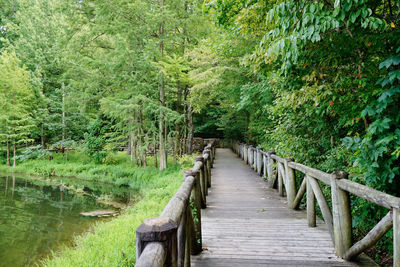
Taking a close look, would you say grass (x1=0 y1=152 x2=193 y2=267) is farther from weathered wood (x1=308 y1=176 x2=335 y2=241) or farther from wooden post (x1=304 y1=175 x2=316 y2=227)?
weathered wood (x1=308 y1=176 x2=335 y2=241)

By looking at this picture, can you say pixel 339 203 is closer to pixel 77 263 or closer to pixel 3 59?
pixel 77 263

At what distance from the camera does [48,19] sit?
86.7ft

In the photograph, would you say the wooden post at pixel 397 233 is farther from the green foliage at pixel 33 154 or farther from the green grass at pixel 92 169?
the green foliage at pixel 33 154

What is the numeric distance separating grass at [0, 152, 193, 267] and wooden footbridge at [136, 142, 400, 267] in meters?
1.91

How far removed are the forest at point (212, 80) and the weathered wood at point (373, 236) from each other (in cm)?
73

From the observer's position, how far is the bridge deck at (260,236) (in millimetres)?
3098

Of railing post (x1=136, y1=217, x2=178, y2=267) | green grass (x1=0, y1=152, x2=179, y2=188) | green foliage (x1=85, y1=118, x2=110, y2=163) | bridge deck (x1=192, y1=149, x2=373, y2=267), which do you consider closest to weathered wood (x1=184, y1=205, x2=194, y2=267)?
bridge deck (x1=192, y1=149, x2=373, y2=267)

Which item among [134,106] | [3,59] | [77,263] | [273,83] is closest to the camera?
[77,263]

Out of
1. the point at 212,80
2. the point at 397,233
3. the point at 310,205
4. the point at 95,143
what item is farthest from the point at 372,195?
the point at 95,143

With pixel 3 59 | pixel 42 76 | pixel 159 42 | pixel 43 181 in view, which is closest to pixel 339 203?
pixel 159 42

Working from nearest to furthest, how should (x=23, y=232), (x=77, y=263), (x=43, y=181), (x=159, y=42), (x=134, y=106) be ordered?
1. (x=77, y=263)
2. (x=23, y=232)
3. (x=134, y=106)
4. (x=159, y=42)
5. (x=43, y=181)

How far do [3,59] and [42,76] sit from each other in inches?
143

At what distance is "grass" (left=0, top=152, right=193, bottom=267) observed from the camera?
5176 millimetres

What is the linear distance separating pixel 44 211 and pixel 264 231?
30.7 feet
